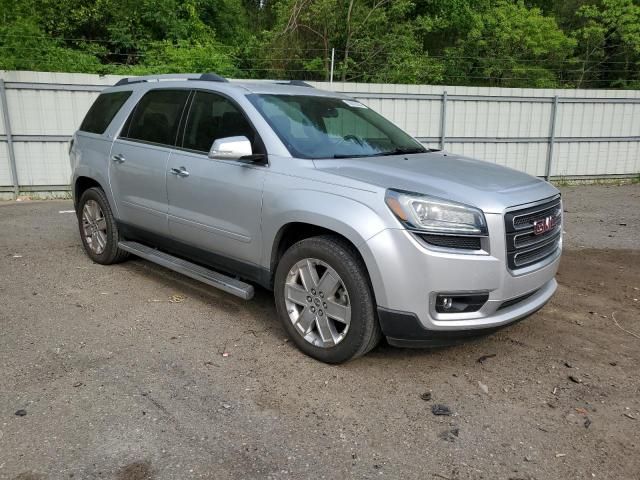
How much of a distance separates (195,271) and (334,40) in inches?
583

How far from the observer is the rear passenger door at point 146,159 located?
4863 millimetres

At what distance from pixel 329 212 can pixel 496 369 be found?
1.51 m

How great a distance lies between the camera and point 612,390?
11.6 feet

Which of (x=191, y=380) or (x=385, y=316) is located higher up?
(x=385, y=316)

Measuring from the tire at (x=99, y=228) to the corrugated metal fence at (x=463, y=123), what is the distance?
510 centimetres

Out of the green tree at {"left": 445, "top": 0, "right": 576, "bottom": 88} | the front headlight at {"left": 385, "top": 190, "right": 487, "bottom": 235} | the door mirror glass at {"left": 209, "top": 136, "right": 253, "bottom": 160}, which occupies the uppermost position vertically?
the green tree at {"left": 445, "top": 0, "right": 576, "bottom": 88}

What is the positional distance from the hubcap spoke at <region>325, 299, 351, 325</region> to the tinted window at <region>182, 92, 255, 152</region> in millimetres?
1275

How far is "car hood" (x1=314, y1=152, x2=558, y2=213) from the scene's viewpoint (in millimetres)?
3416

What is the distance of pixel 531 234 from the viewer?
11.8 ft

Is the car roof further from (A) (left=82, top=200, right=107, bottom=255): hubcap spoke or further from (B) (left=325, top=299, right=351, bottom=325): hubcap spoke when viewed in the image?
(B) (left=325, top=299, right=351, bottom=325): hubcap spoke

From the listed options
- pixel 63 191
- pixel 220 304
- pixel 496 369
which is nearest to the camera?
pixel 496 369

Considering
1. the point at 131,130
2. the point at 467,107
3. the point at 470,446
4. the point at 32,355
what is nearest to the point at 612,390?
the point at 470,446

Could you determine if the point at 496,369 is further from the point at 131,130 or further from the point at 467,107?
the point at 467,107

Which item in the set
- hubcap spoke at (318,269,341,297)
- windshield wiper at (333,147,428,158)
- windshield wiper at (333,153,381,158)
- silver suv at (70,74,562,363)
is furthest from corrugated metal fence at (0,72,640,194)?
hubcap spoke at (318,269,341,297)
